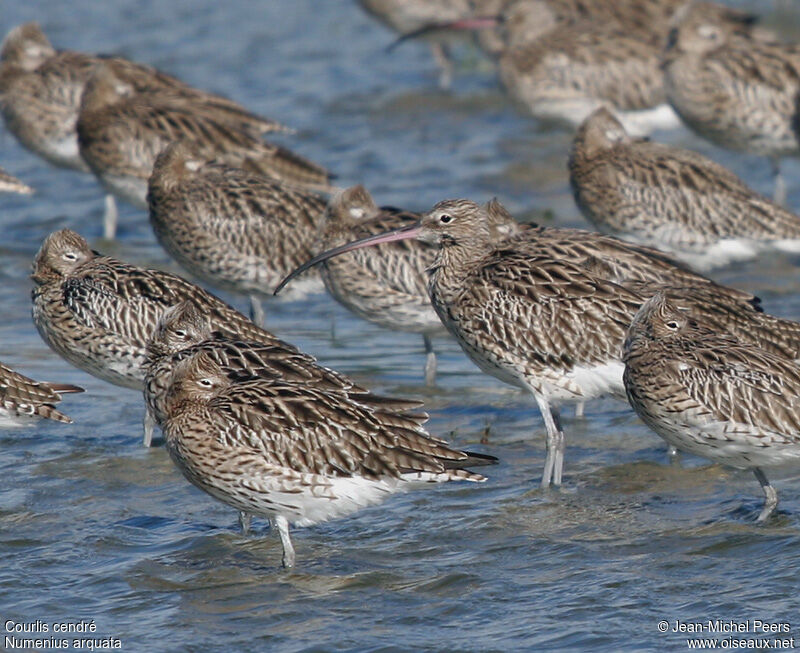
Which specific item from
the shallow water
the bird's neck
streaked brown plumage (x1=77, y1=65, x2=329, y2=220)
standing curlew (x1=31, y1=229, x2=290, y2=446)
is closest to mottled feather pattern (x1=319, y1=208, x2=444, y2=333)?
the shallow water

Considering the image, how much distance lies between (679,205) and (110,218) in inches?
224

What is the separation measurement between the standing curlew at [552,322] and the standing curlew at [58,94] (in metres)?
6.36

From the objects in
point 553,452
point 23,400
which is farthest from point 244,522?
point 553,452

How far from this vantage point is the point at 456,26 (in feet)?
68.9

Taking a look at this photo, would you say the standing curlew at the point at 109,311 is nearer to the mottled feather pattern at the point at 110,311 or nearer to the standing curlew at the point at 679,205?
the mottled feather pattern at the point at 110,311

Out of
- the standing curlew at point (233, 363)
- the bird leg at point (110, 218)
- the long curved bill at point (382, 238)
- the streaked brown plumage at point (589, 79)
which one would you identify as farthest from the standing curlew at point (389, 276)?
the streaked brown plumage at point (589, 79)

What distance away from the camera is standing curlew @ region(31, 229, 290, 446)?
10016 millimetres

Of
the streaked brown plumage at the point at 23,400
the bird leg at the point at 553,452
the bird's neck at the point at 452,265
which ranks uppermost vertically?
the bird's neck at the point at 452,265

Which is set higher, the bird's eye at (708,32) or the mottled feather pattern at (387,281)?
the bird's eye at (708,32)

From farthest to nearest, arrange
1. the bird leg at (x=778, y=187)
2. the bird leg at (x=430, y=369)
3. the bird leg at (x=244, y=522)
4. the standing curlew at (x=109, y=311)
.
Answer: the bird leg at (x=778, y=187)
the bird leg at (x=430, y=369)
the standing curlew at (x=109, y=311)
the bird leg at (x=244, y=522)

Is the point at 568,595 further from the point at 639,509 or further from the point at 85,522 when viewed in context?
the point at 85,522

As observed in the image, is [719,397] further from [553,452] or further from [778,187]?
[778,187]

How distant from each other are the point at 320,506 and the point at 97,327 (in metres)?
2.85

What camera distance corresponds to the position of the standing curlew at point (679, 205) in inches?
519
